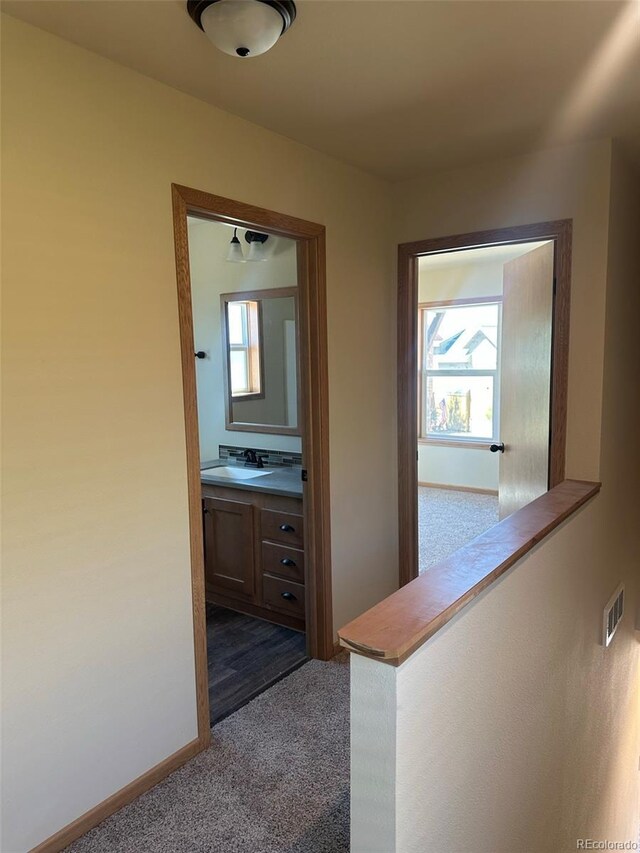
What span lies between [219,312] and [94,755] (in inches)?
111

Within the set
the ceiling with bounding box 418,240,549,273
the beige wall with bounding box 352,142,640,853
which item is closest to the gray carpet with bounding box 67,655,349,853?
the beige wall with bounding box 352,142,640,853

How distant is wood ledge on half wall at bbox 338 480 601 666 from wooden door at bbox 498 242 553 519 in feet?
3.38

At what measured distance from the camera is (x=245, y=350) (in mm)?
3865

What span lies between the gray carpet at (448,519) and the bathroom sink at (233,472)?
142 cm

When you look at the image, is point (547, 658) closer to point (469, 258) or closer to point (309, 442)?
point (309, 442)

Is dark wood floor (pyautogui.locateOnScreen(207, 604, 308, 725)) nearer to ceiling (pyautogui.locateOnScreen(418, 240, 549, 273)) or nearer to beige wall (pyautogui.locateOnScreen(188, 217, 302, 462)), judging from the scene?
beige wall (pyautogui.locateOnScreen(188, 217, 302, 462))

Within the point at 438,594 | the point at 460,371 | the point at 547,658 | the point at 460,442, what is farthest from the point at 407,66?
the point at 460,442

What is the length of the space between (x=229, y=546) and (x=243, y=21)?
265 cm

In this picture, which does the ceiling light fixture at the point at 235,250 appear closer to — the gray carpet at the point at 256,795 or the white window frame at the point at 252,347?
the white window frame at the point at 252,347

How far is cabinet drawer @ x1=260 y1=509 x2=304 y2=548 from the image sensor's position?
3.06 meters

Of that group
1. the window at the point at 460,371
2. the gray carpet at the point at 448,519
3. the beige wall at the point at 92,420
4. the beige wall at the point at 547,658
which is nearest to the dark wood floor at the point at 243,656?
the beige wall at the point at 92,420

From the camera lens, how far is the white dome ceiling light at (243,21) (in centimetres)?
144

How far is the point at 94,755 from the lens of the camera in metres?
1.83

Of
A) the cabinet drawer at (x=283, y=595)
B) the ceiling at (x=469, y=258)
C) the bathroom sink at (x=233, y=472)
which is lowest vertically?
the cabinet drawer at (x=283, y=595)
